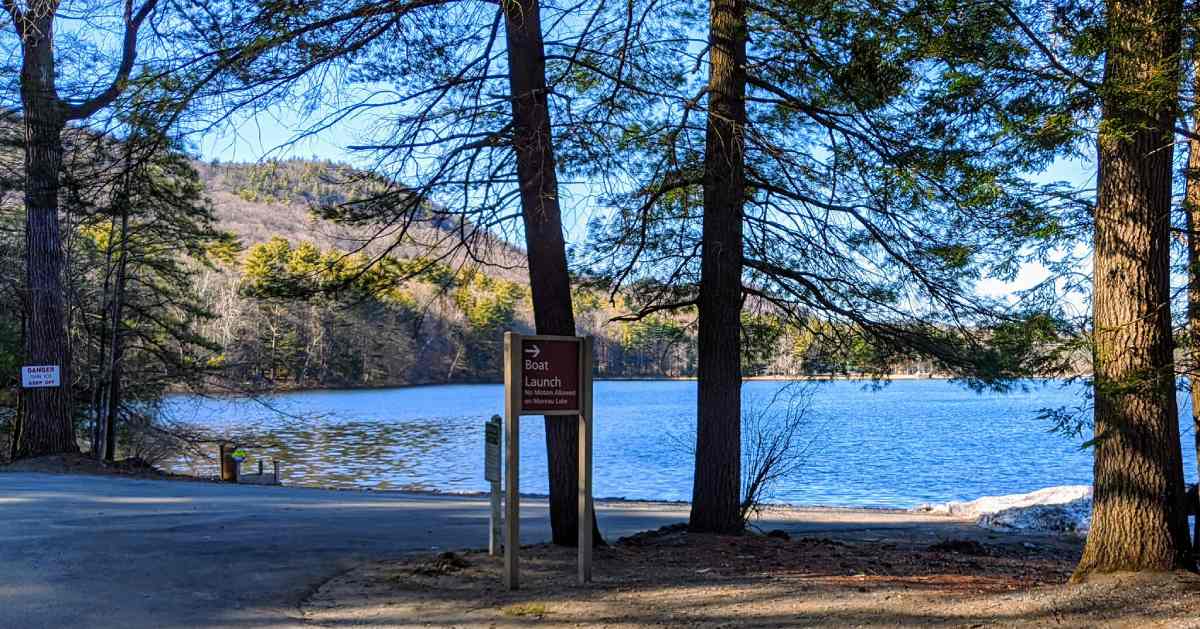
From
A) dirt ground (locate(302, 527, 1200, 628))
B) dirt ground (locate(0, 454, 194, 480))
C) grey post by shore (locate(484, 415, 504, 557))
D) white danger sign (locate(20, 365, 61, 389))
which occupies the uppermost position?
white danger sign (locate(20, 365, 61, 389))

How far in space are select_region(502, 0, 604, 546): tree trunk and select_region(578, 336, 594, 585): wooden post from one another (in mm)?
1330

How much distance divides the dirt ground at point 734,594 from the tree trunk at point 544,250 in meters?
0.47

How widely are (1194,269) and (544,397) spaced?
4650 mm

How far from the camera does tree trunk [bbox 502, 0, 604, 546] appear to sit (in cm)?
763

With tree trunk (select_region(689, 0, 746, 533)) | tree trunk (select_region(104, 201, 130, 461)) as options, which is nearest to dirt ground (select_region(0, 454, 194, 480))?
tree trunk (select_region(104, 201, 130, 461))

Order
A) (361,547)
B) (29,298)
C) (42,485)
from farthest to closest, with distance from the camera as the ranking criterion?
(29,298)
(42,485)
(361,547)

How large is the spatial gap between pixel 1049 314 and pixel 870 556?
2513 mm

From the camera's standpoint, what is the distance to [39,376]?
15.6 m

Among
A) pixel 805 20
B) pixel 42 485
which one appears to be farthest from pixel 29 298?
pixel 805 20

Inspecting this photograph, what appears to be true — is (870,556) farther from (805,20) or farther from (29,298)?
(29,298)

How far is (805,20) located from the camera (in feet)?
26.5

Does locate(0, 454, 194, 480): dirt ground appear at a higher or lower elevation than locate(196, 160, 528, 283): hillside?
lower

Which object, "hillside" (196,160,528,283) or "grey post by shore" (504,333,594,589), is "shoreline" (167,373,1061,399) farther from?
"grey post by shore" (504,333,594,589)

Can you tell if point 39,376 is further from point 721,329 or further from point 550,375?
point 550,375
